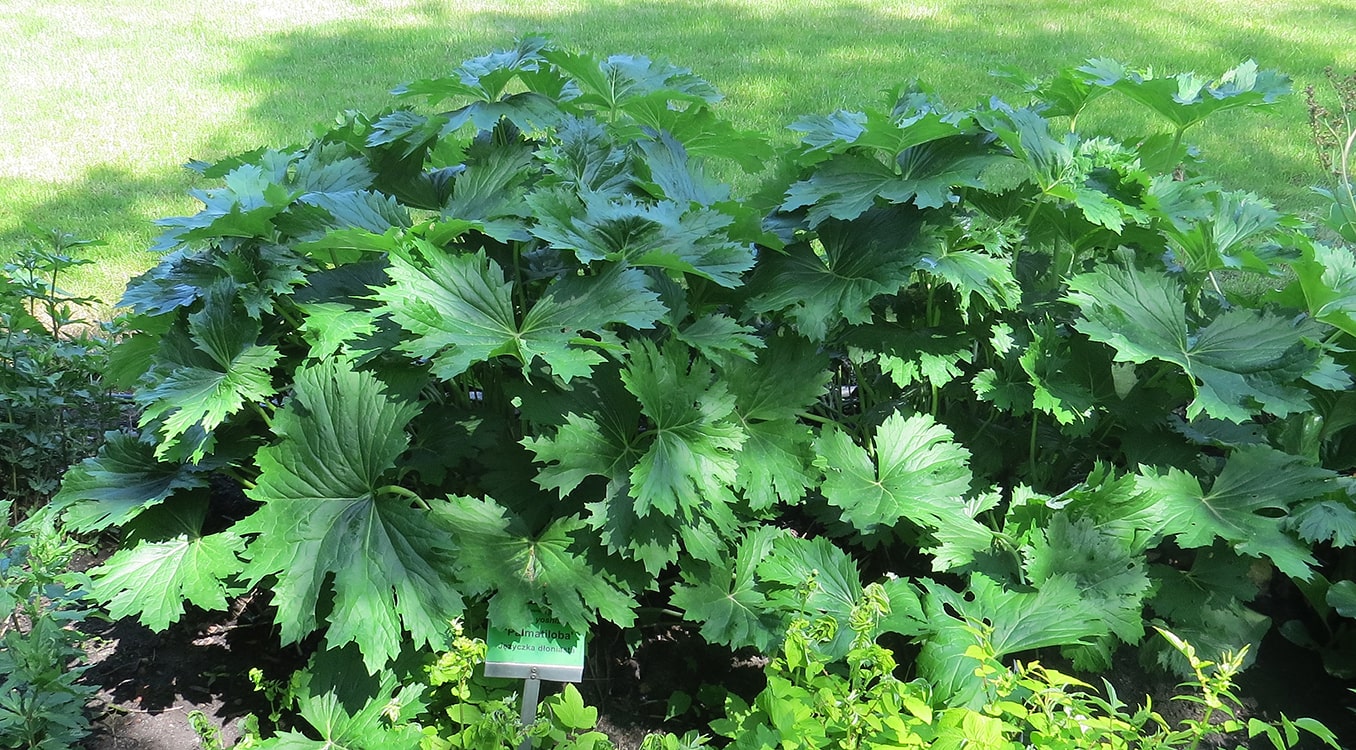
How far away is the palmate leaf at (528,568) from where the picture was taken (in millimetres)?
1749

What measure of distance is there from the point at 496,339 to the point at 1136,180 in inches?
51.7

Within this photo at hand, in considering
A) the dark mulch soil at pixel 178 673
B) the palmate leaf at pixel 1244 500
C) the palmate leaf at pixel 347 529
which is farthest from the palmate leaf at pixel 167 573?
the palmate leaf at pixel 1244 500

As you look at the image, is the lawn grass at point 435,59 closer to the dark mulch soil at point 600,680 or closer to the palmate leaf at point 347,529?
the dark mulch soil at point 600,680

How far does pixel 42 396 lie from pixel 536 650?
1.67 metres

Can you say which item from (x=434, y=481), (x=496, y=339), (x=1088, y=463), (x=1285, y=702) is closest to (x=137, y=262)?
(x=434, y=481)

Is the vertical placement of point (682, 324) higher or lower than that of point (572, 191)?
lower

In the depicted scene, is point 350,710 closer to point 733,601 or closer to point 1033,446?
point 733,601

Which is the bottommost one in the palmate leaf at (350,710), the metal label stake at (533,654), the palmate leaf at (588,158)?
the palmate leaf at (350,710)

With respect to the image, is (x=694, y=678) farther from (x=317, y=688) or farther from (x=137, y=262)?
(x=137, y=262)

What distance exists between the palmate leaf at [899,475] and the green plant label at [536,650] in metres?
0.55

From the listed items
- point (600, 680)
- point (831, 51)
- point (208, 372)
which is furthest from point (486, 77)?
point (831, 51)

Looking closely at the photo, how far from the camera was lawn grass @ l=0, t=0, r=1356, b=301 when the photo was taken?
4555 mm

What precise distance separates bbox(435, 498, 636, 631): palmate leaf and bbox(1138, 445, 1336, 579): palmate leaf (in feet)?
3.54

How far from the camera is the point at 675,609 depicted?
7.06ft
